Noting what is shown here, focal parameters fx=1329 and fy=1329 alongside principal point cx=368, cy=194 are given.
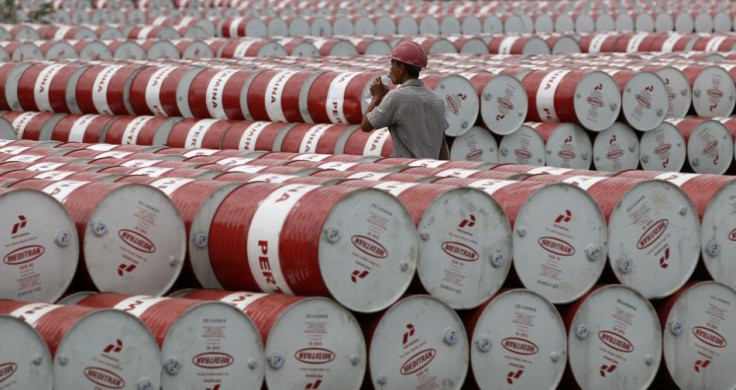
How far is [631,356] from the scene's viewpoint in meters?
5.80

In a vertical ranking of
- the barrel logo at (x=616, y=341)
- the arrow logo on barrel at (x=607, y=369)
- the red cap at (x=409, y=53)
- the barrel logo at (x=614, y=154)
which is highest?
the red cap at (x=409, y=53)

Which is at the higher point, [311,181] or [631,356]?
[311,181]

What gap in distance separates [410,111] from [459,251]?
2434 millimetres

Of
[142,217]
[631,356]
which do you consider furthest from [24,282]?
[631,356]


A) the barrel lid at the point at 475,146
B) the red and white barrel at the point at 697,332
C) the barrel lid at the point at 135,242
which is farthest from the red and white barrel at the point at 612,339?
the barrel lid at the point at 475,146

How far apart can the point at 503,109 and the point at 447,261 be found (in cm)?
456

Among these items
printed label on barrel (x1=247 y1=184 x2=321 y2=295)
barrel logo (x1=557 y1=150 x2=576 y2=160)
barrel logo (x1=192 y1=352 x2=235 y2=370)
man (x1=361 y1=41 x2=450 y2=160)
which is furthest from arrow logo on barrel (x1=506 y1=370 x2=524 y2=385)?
barrel logo (x1=557 y1=150 x2=576 y2=160)

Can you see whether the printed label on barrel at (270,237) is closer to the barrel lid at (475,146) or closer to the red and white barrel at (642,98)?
the barrel lid at (475,146)

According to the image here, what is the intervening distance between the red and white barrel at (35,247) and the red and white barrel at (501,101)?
501cm

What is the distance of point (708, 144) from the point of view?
10.6 meters

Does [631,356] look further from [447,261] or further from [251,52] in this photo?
[251,52]

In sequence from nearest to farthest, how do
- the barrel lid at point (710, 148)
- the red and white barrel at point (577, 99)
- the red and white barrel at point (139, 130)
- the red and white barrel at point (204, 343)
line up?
1. the red and white barrel at point (204, 343)
2. the red and white barrel at point (577, 99)
3. the barrel lid at point (710, 148)
4. the red and white barrel at point (139, 130)

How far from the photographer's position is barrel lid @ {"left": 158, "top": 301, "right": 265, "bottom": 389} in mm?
4719

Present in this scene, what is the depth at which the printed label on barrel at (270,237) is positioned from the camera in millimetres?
5168
